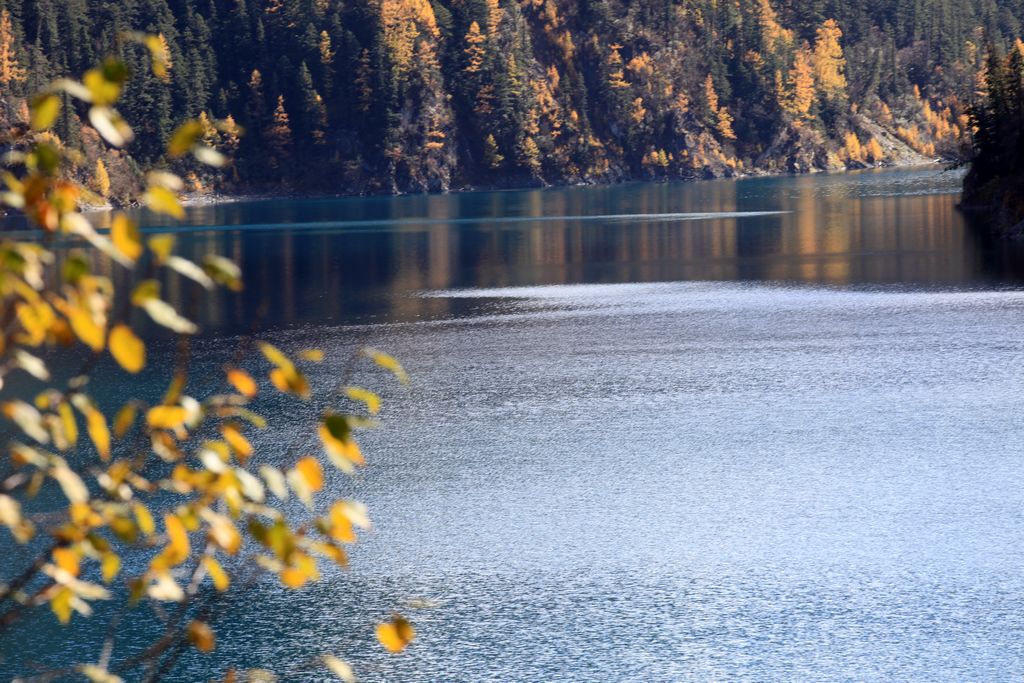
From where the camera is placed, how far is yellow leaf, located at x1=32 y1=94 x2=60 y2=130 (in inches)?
162

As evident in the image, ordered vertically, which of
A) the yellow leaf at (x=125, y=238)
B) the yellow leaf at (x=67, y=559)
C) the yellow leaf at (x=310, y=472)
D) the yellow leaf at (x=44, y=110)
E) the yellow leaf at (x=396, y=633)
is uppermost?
the yellow leaf at (x=44, y=110)

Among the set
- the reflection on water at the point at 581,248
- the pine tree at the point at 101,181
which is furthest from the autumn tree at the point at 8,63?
the reflection on water at the point at 581,248

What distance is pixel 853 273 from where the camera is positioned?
5419 centimetres

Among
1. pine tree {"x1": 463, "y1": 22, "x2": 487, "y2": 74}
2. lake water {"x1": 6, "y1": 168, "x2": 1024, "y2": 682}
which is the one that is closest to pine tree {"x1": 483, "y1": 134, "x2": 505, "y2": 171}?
pine tree {"x1": 463, "y1": 22, "x2": 487, "y2": 74}

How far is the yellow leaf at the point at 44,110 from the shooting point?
13.5ft

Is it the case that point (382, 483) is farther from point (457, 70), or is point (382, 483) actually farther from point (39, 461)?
point (457, 70)

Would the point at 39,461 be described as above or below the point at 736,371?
above

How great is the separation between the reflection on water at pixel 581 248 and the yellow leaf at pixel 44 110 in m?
40.4

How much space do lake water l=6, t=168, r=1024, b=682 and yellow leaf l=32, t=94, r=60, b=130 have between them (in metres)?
2.85

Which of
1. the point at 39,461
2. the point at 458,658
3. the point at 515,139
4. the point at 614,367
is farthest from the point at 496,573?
the point at 515,139

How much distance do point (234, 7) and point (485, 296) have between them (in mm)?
154904

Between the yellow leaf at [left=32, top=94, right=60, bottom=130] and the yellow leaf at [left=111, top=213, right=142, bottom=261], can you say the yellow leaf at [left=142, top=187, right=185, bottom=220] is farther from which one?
the yellow leaf at [left=32, top=94, right=60, bottom=130]

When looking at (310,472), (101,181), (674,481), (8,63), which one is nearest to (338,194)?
(101,181)

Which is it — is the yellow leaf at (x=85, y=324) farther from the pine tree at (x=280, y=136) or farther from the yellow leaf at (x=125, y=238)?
the pine tree at (x=280, y=136)
